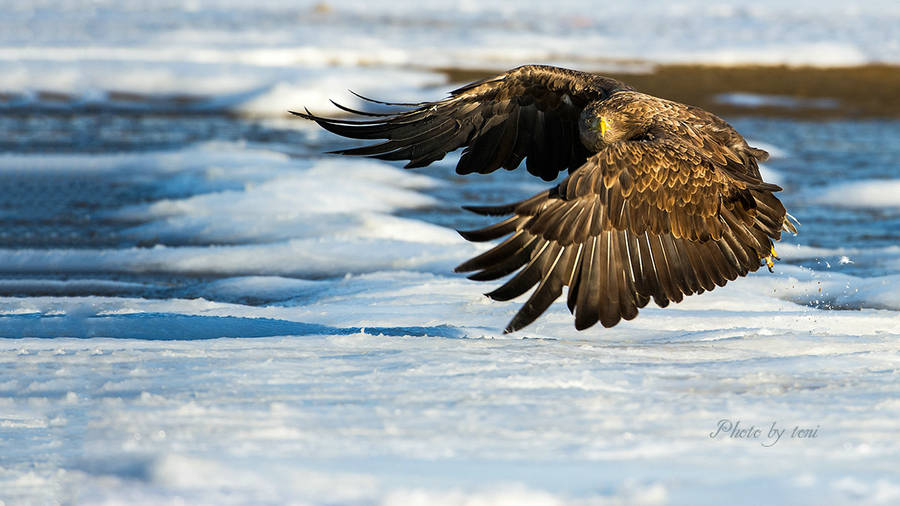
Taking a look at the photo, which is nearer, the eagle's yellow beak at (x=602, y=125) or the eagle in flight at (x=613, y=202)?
the eagle in flight at (x=613, y=202)

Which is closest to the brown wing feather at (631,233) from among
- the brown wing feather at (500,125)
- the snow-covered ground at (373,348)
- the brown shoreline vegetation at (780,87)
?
the snow-covered ground at (373,348)

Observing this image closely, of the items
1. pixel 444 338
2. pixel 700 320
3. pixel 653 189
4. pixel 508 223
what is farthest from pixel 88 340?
pixel 700 320

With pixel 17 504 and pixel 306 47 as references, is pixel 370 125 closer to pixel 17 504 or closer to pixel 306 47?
pixel 17 504

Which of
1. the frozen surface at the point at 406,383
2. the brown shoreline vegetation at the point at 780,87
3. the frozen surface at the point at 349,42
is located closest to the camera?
the frozen surface at the point at 406,383

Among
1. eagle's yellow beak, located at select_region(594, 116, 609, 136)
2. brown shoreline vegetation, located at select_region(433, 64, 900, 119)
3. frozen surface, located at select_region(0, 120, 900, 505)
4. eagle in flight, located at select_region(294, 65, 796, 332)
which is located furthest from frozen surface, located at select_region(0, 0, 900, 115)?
eagle's yellow beak, located at select_region(594, 116, 609, 136)

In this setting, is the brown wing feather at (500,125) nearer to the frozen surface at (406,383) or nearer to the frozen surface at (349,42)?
the frozen surface at (406,383)

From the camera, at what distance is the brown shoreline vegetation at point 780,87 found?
1507 centimetres

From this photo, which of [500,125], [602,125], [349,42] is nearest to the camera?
[602,125]

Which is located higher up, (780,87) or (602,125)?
(780,87)

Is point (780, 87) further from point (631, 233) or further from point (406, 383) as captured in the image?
point (406, 383)

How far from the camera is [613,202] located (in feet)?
13.8

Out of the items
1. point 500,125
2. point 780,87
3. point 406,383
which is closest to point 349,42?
point 780,87

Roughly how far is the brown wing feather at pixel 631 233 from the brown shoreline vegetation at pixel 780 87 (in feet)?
34.1

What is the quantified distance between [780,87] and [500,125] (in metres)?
12.5
